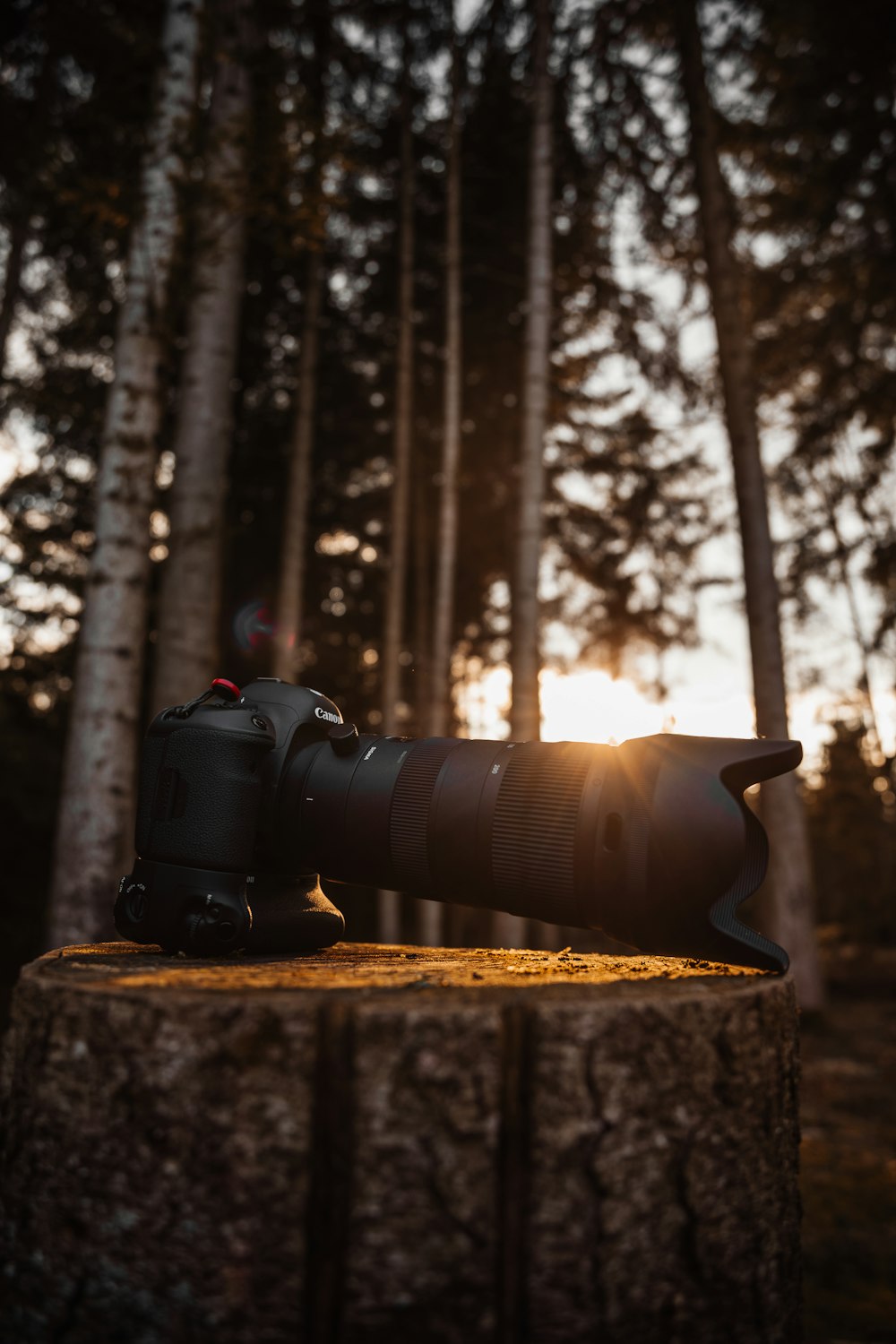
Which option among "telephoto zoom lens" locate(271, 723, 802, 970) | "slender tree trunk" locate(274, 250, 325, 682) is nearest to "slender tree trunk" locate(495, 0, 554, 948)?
"slender tree trunk" locate(274, 250, 325, 682)

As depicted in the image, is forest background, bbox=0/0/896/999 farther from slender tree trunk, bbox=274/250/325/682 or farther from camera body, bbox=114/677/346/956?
camera body, bbox=114/677/346/956

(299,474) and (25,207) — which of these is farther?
(299,474)

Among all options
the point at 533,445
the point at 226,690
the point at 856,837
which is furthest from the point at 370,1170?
the point at 856,837

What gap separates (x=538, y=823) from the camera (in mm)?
1720

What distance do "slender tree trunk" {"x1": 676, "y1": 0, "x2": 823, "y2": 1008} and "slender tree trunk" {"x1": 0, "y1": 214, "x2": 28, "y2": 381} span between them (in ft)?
19.7

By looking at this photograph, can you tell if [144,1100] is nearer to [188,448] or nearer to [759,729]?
[188,448]

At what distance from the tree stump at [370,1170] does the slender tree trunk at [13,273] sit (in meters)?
7.89

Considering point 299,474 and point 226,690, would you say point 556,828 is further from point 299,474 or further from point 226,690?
point 299,474

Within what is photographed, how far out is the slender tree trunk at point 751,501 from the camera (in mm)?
7078

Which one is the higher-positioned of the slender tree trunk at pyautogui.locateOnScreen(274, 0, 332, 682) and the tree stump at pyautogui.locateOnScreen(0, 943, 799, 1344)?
the slender tree trunk at pyautogui.locateOnScreen(274, 0, 332, 682)

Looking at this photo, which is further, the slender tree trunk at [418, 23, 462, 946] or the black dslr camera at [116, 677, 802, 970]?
the slender tree trunk at [418, 23, 462, 946]

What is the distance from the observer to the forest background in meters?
4.74

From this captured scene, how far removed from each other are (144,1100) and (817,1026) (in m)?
7.78

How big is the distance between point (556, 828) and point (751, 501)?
20.3ft
